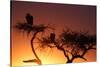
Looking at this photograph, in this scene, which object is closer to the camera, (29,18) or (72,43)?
(29,18)

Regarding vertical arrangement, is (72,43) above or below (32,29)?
below

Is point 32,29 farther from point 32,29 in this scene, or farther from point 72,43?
point 72,43

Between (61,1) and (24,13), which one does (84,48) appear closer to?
(61,1)

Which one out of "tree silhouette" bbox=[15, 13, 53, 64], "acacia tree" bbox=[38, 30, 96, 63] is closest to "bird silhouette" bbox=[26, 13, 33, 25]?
"tree silhouette" bbox=[15, 13, 53, 64]

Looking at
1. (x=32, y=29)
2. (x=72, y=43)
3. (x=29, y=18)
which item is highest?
(x=29, y=18)

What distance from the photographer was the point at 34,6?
1942mm

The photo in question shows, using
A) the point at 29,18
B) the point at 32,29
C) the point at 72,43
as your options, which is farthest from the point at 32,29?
the point at 72,43

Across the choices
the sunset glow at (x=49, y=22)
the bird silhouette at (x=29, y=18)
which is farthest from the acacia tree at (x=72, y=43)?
the bird silhouette at (x=29, y=18)

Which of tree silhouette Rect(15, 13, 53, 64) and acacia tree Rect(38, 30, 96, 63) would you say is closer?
tree silhouette Rect(15, 13, 53, 64)

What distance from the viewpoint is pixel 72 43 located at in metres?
2.08

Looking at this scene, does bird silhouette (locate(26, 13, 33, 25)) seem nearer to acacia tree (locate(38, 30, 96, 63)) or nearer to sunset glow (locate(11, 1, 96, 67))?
sunset glow (locate(11, 1, 96, 67))

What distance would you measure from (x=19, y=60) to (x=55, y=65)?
39cm

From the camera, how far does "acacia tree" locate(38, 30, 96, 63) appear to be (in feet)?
6.58
